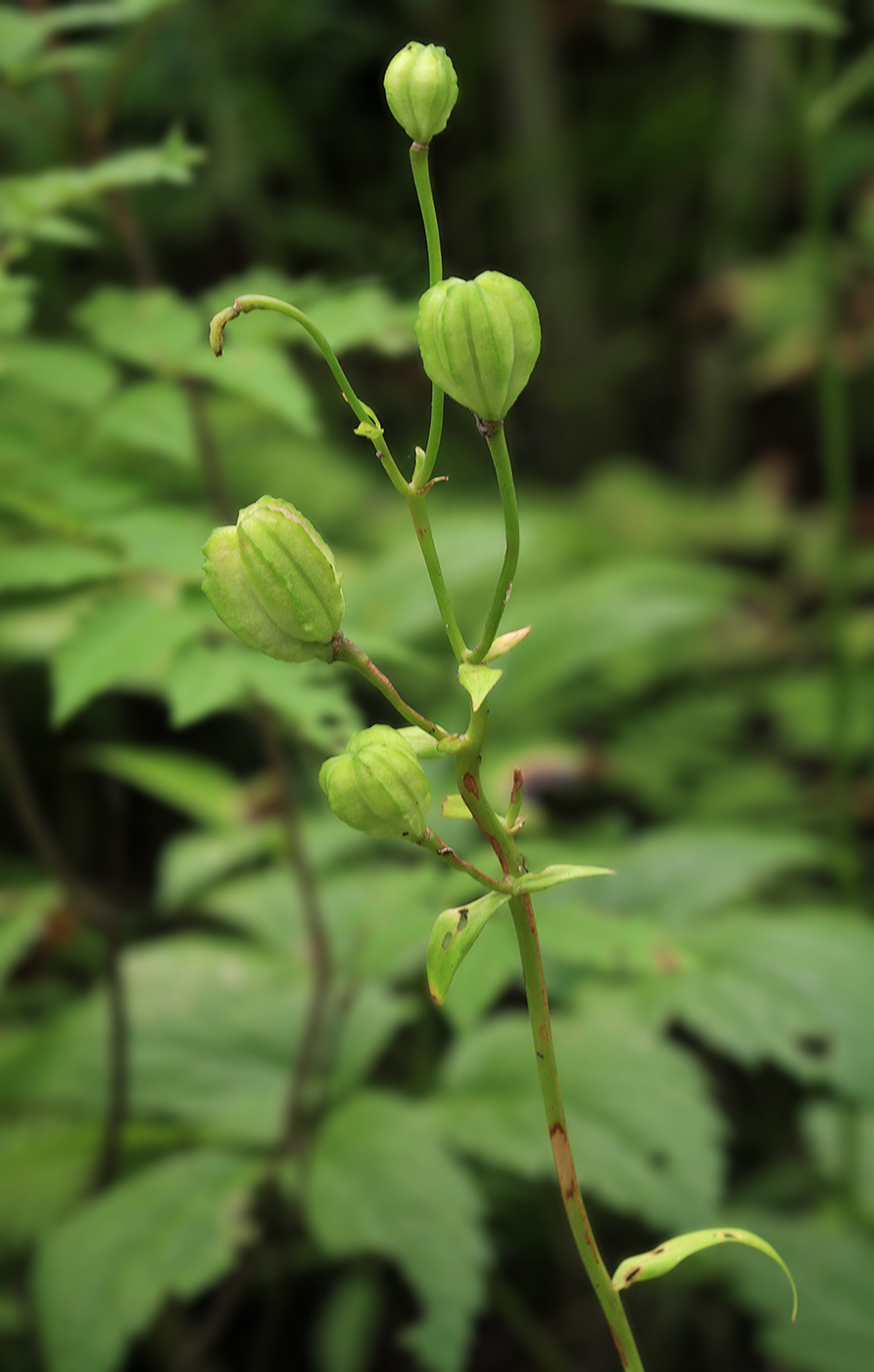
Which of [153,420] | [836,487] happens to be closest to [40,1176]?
[153,420]

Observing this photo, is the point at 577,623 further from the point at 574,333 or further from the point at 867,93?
the point at 867,93

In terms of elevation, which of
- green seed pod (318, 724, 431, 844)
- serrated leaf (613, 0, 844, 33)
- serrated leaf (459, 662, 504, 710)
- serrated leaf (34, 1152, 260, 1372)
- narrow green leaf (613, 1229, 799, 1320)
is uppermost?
serrated leaf (613, 0, 844, 33)

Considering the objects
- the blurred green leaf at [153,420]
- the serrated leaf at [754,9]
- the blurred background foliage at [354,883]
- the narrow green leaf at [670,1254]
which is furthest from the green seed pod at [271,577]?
the serrated leaf at [754,9]

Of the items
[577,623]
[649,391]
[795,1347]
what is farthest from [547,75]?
[795,1347]

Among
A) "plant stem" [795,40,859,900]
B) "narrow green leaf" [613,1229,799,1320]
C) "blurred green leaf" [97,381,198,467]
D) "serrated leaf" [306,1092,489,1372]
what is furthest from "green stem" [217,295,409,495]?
"plant stem" [795,40,859,900]

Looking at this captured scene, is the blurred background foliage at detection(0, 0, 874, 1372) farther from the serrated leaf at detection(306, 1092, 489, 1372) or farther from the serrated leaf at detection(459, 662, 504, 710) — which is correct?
the serrated leaf at detection(459, 662, 504, 710)

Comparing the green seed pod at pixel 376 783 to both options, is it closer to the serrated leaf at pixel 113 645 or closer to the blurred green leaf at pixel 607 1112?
the serrated leaf at pixel 113 645

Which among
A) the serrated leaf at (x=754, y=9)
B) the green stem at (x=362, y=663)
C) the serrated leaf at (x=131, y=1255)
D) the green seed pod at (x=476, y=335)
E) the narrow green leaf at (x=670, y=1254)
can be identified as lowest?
the serrated leaf at (x=131, y=1255)
